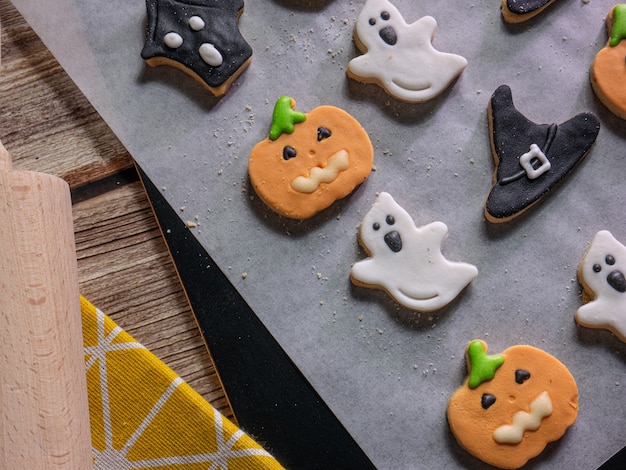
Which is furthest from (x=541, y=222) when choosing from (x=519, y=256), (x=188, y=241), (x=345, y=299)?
(x=188, y=241)

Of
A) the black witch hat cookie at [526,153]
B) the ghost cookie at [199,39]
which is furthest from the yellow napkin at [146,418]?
the black witch hat cookie at [526,153]

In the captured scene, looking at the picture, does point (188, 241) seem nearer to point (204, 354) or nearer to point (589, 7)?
point (204, 354)

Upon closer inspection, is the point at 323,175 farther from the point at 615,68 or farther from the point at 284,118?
the point at 615,68

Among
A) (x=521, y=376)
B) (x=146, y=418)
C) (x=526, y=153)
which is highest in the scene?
(x=526, y=153)

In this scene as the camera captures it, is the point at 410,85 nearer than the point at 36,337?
No

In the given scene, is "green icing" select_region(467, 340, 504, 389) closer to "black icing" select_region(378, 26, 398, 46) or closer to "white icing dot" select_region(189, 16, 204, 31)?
"black icing" select_region(378, 26, 398, 46)

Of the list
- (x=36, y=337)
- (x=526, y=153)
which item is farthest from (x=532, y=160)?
(x=36, y=337)

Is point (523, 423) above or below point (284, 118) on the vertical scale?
below
